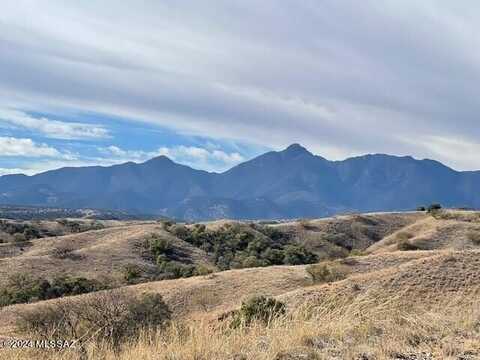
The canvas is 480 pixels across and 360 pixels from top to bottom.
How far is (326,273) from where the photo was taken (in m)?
40.8

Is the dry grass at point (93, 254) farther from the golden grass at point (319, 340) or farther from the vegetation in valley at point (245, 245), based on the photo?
the golden grass at point (319, 340)

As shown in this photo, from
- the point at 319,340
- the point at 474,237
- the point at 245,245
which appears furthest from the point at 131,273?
the point at 319,340

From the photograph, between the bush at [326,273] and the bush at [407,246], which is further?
the bush at [407,246]

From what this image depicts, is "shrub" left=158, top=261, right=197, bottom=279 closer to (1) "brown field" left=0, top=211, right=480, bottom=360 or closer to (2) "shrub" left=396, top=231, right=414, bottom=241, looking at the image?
(1) "brown field" left=0, top=211, right=480, bottom=360

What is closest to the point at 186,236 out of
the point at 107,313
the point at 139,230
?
the point at 139,230

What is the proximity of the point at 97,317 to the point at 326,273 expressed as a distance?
26.1m

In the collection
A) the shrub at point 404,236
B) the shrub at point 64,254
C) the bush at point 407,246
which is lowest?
the shrub at point 64,254

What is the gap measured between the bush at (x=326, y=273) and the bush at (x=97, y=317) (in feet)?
47.3

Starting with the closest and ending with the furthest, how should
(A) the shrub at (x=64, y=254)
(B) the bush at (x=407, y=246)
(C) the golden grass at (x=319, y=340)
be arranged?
(C) the golden grass at (x=319, y=340) < (A) the shrub at (x=64, y=254) < (B) the bush at (x=407, y=246)

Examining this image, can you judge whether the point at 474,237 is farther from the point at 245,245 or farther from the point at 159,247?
the point at 159,247

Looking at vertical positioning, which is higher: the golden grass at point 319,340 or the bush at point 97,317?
the golden grass at point 319,340

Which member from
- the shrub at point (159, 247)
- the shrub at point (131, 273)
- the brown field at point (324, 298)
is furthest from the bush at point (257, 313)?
the shrub at point (159, 247)

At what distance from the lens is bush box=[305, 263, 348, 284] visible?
39.1 m

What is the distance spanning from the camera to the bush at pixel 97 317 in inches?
545
